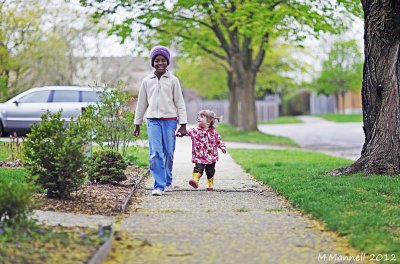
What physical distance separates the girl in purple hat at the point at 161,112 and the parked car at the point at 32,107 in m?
11.7

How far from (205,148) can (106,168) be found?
1469mm

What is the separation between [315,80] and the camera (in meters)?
61.9

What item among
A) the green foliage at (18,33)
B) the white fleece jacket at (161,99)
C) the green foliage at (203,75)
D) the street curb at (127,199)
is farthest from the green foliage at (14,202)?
the green foliage at (203,75)

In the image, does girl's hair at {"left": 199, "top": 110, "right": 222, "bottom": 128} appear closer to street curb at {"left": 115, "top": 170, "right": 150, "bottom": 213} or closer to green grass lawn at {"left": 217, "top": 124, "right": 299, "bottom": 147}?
street curb at {"left": 115, "top": 170, "right": 150, "bottom": 213}

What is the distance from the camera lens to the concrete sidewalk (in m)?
5.96

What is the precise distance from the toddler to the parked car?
11257 millimetres

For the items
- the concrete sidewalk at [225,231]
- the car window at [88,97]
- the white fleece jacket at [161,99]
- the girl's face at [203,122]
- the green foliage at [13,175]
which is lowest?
the concrete sidewalk at [225,231]

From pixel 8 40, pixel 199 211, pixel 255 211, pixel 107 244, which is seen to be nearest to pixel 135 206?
pixel 199 211

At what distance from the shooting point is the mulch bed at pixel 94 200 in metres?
7.74

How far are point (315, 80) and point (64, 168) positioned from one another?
55238 millimetres

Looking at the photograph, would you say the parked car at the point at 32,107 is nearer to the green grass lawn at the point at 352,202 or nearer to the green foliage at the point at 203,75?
the green grass lawn at the point at 352,202

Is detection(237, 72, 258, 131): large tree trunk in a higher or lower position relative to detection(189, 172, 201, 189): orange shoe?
higher

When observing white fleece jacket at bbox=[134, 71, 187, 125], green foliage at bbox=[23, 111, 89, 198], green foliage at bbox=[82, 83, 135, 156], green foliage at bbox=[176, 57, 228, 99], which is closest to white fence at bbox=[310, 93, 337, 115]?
green foliage at bbox=[176, 57, 228, 99]

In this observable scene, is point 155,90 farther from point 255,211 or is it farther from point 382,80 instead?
point 382,80
